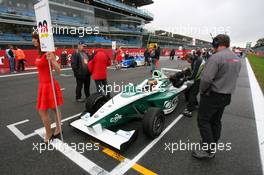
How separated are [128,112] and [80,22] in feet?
119

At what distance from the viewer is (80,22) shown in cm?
3541

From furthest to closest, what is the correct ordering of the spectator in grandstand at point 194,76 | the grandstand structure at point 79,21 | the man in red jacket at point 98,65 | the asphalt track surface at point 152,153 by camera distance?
the grandstand structure at point 79,21
the man in red jacket at point 98,65
the spectator in grandstand at point 194,76
the asphalt track surface at point 152,153

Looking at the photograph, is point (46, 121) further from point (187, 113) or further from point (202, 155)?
point (187, 113)

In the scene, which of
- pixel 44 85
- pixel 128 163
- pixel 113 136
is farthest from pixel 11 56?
pixel 128 163

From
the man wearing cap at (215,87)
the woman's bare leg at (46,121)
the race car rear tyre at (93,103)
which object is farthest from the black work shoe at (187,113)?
the woman's bare leg at (46,121)

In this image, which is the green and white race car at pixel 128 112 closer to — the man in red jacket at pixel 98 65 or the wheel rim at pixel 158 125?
the wheel rim at pixel 158 125

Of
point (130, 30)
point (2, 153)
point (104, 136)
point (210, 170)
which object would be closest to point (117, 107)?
point (104, 136)

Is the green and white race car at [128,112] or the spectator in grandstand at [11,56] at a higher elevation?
the spectator in grandstand at [11,56]

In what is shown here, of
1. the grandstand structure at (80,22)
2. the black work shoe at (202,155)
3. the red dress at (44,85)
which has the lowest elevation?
the black work shoe at (202,155)

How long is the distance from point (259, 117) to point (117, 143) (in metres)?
4.02

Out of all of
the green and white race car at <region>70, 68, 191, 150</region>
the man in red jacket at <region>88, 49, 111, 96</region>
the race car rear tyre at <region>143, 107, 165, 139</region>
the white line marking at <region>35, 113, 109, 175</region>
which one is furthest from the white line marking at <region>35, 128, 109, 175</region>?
the man in red jacket at <region>88, 49, 111, 96</region>

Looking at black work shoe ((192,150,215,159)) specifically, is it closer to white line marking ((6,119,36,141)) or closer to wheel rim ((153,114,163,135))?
wheel rim ((153,114,163,135))

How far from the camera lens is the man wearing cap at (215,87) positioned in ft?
7.95

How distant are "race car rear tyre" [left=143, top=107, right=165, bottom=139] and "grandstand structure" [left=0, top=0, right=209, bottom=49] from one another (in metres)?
10.5
